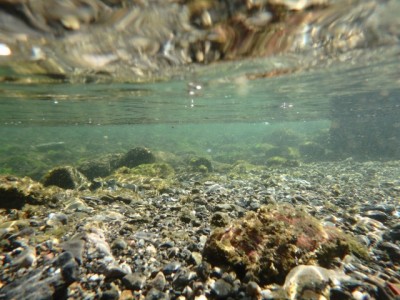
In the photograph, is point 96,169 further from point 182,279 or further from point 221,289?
point 221,289

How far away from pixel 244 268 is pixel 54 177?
868 centimetres

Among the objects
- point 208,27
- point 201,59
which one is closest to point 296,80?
point 201,59

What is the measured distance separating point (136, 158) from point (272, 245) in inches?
490

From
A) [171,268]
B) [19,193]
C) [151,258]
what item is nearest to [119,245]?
[151,258]

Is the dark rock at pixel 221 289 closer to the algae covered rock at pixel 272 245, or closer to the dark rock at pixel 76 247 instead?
the algae covered rock at pixel 272 245

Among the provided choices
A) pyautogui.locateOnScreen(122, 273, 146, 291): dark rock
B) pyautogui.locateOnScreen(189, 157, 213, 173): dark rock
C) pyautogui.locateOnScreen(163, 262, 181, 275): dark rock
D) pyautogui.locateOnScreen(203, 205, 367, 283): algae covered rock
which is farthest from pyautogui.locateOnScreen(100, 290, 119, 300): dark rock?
pyautogui.locateOnScreen(189, 157, 213, 173): dark rock

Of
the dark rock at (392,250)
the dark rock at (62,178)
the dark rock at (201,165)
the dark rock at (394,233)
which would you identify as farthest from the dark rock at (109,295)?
the dark rock at (201,165)

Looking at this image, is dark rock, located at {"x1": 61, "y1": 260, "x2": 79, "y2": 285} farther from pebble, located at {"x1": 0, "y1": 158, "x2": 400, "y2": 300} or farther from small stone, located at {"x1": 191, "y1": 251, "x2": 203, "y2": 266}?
small stone, located at {"x1": 191, "y1": 251, "x2": 203, "y2": 266}

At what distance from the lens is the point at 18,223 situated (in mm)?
4617

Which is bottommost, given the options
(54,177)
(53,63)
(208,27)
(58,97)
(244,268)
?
(54,177)

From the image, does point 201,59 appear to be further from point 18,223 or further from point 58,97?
point 58,97

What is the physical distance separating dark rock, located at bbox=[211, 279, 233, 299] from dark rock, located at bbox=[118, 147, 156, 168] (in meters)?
12.3

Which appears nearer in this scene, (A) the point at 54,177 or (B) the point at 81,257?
(B) the point at 81,257

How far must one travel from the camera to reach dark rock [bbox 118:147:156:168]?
14.8m
